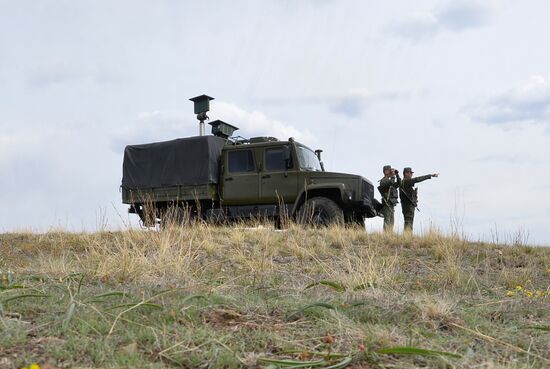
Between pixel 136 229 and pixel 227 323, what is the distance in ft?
19.5

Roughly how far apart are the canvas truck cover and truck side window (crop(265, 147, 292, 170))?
1342mm

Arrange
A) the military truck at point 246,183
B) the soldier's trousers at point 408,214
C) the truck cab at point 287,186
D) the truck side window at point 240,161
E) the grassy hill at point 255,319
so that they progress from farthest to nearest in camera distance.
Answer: the truck side window at point 240,161, the soldier's trousers at point 408,214, the military truck at point 246,183, the truck cab at point 287,186, the grassy hill at point 255,319

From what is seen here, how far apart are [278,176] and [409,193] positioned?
2984 millimetres

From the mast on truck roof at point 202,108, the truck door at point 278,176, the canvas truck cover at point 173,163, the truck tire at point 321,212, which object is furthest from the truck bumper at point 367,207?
the mast on truck roof at point 202,108

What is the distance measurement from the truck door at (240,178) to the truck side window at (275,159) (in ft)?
1.04

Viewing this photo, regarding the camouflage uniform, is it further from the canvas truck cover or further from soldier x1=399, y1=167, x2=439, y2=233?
the canvas truck cover

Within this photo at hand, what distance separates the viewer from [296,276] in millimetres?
5824

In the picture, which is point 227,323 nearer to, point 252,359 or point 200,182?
point 252,359

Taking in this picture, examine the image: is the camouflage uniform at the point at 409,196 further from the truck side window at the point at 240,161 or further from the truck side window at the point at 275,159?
the truck side window at the point at 240,161

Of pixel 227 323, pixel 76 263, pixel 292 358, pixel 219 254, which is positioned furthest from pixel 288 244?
pixel 292 358

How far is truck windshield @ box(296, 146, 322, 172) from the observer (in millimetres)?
12219

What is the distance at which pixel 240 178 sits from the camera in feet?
41.1

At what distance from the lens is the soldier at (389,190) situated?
12023 mm

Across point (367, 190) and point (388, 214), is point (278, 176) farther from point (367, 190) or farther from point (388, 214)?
point (388, 214)
